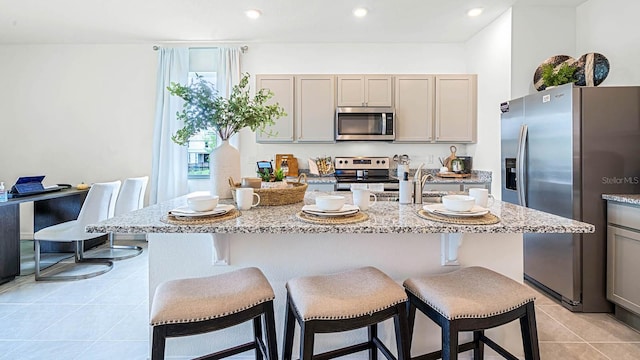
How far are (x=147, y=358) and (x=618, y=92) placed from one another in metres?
3.46

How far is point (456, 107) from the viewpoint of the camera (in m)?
4.03

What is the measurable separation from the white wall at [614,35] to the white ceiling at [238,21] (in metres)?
0.22

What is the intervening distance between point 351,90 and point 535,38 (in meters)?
1.90

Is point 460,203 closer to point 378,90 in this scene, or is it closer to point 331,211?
point 331,211

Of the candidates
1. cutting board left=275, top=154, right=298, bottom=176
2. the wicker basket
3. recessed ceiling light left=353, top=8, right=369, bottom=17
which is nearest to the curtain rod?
cutting board left=275, top=154, right=298, bottom=176

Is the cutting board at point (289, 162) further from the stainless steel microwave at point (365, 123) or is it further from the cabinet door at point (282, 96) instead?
the stainless steel microwave at point (365, 123)

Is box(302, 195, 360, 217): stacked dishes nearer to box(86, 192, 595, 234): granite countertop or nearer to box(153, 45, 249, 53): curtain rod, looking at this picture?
box(86, 192, 595, 234): granite countertop

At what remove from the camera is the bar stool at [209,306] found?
3.55ft

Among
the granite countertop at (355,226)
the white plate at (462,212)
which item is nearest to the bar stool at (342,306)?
the granite countertop at (355,226)

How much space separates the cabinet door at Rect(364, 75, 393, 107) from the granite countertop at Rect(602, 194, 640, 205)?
89.8 inches

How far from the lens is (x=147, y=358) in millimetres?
1850

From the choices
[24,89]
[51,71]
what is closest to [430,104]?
[51,71]

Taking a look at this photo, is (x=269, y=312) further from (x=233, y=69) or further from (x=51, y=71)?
(x=51, y=71)

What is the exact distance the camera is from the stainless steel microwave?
3.91 m
